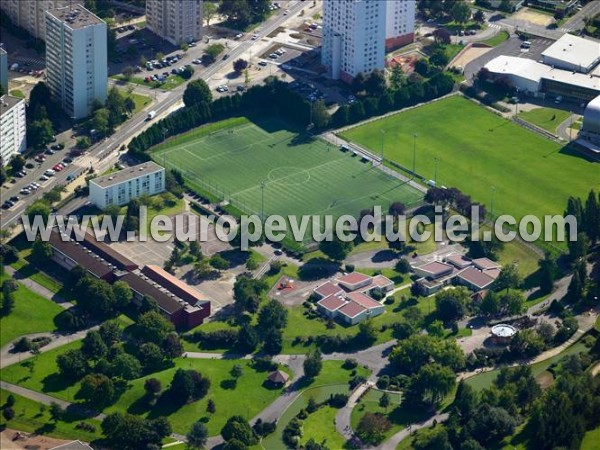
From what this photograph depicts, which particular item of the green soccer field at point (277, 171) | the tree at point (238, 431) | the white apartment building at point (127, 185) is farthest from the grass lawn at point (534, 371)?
the white apartment building at point (127, 185)

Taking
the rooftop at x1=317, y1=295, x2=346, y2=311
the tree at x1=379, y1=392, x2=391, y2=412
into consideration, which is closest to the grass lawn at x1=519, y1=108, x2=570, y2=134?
the rooftop at x1=317, y1=295, x2=346, y2=311

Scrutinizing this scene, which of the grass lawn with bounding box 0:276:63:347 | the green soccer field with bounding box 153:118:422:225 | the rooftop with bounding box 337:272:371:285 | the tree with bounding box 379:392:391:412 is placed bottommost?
the tree with bounding box 379:392:391:412

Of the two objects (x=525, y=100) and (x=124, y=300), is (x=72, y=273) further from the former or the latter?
(x=525, y=100)

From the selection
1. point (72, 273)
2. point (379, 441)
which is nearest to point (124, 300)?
point (72, 273)

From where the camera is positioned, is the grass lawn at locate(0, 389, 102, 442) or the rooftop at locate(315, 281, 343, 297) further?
the rooftop at locate(315, 281, 343, 297)

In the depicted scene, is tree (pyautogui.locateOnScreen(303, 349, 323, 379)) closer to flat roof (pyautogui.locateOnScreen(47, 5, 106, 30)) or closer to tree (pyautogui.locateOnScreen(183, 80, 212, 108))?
tree (pyautogui.locateOnScreen(183, 80, 212, 108))

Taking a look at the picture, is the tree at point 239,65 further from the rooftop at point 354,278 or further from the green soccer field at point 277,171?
the rooftop at point 354,278
